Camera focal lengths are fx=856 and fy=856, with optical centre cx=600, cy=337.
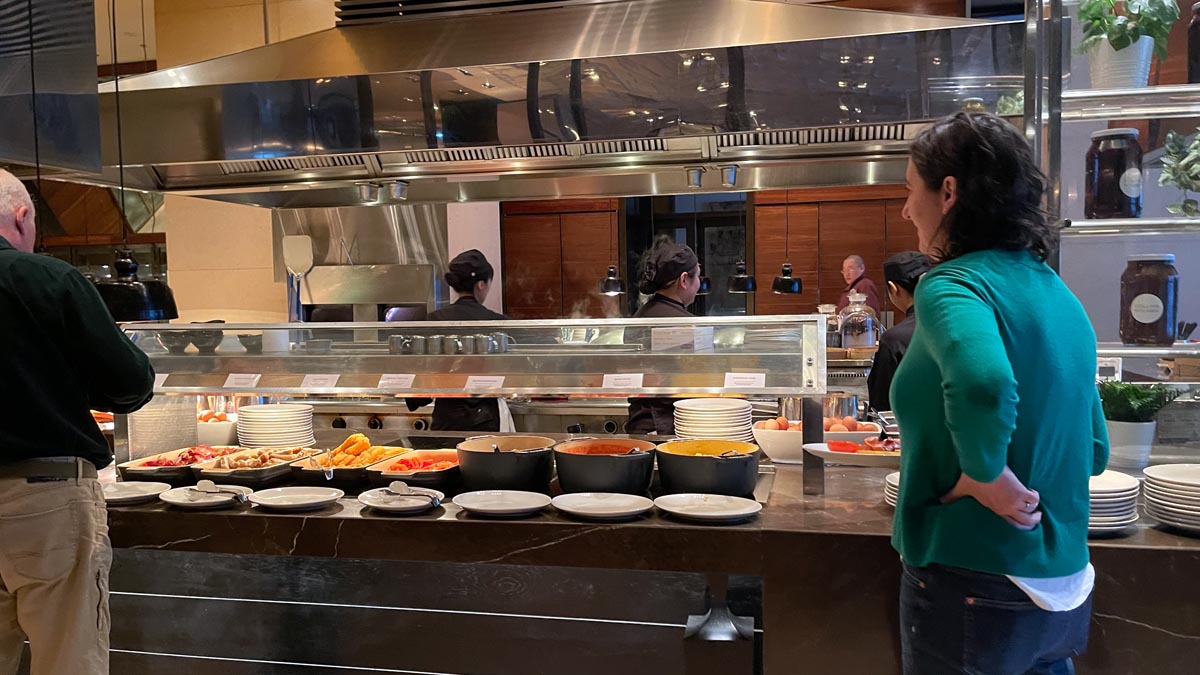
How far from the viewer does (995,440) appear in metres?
1.43

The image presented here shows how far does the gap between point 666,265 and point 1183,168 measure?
6.72 ft

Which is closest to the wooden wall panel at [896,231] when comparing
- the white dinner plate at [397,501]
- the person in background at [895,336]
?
the person in background at [895,336]

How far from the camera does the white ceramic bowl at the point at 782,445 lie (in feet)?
8.89

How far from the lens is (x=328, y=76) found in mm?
3547

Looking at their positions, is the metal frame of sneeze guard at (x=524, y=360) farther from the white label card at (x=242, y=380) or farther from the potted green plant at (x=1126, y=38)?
the potted green plant at (x=1126, y=38)

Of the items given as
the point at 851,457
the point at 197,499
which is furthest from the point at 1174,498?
the point at 197,499

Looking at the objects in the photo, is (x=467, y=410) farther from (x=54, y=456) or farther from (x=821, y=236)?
(x=821, y=236)

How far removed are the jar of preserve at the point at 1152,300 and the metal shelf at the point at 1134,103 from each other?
0.41m

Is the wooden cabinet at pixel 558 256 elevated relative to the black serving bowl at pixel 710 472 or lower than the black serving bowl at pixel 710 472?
elevated

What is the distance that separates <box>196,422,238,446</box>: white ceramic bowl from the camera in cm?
315

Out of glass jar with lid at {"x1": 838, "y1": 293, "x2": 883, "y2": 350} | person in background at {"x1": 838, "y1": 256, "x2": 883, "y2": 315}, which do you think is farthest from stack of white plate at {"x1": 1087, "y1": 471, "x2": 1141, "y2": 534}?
person in background at {"x1": 838, "y1": 256, "x2": 883, "y2": 315}

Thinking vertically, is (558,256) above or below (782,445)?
above

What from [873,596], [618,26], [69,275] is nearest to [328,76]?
[618,26]

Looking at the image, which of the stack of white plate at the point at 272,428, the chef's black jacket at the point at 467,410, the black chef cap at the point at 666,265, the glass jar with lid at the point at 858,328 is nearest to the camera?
the stack of white plate at the point at 272,428
